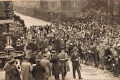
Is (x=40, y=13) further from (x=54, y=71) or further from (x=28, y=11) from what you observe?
(x=54, y=71)

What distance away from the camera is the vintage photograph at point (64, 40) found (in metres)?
10.5

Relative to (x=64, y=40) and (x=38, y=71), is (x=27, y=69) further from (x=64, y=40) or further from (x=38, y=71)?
(x=64, y=40)

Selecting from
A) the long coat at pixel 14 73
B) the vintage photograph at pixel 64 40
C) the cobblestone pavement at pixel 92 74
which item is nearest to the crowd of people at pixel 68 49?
the vintage photograph at pixel 64 40

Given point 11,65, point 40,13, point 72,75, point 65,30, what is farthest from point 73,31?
point 11,65

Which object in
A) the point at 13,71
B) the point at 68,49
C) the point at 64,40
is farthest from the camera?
the point at 64,40

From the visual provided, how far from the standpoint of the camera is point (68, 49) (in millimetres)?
14148

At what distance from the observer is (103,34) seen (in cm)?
1570

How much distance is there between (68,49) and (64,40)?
1.41 meters

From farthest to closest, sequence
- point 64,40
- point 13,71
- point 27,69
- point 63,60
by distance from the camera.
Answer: point 64,40 → point 63,60 → point 27,69 → point 13,71

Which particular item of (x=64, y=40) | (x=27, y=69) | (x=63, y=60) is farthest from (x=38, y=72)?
(x=64, y=40)

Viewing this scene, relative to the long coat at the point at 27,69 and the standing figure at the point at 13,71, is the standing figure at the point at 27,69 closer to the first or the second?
the long coat at the point at 27,69

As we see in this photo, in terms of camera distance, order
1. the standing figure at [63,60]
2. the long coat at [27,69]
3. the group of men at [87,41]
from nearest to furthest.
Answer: the long coat at [27,69] → the standing figure at [63,60] → the group of men at [87,41]

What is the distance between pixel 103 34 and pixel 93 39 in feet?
3.97

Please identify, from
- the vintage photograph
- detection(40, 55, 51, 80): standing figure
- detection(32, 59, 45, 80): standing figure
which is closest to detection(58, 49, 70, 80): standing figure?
the vintage photograph
